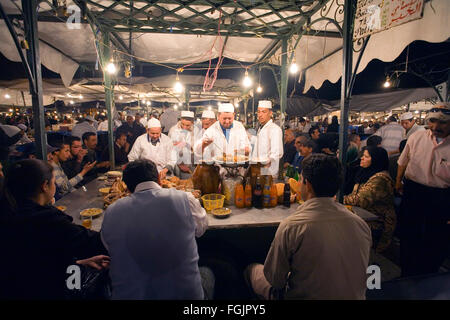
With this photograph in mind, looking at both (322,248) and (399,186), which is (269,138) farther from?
(322,248)

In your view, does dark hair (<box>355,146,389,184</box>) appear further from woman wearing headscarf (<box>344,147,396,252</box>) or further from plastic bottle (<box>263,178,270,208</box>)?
plastic bottle (<box>263,178,270,208</box>)

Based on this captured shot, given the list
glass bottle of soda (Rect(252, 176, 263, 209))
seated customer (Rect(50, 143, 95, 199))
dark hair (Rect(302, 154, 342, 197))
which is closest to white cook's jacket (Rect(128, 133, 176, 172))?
seated customer (Rect(50, 143, 95, 199))

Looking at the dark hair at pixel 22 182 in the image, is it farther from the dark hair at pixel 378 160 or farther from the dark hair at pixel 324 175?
the dark hair at pixel 378 160

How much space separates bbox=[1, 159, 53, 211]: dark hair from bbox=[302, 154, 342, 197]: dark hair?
2094mm

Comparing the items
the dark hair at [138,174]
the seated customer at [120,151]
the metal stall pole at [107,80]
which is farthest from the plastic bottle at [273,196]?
the seated customer at [120,151]

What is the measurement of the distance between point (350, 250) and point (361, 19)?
2.93m

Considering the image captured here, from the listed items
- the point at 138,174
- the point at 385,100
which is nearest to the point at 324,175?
the point at 138,174

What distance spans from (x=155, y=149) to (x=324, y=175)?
4.50 m

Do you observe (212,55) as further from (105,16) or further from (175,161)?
(175,161)

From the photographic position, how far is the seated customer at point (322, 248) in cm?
155

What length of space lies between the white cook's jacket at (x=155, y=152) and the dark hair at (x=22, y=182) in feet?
11.4

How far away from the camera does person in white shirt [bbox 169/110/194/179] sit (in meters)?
4.84

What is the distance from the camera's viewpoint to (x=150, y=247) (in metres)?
1.64

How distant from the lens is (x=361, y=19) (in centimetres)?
294
